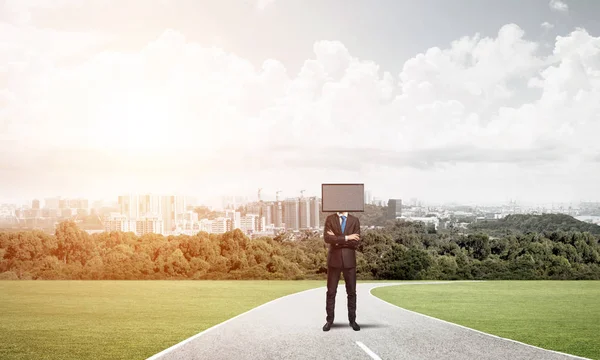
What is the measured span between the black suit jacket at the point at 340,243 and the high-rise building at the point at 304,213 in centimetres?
1819

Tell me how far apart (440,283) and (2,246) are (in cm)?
2402

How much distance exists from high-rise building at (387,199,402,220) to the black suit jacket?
2183 cm

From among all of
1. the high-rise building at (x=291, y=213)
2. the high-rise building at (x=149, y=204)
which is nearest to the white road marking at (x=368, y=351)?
the high-rise building at (x=291, y=213)

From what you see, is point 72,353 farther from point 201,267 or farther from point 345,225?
point 201,267

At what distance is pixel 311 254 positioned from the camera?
31.8 m

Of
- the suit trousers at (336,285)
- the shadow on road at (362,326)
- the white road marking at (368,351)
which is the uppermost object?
the suit trousers at (336,285)

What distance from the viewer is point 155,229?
34.8m

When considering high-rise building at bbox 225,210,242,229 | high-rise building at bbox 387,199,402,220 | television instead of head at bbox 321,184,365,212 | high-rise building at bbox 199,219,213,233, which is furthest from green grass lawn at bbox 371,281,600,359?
high-rise building at bbox 199,219,213,233

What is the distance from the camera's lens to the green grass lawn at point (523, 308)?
1238 cm

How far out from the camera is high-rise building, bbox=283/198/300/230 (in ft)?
99.9

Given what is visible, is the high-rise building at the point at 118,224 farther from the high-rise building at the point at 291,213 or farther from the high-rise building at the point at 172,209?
the high-rise building at the point at 291,213

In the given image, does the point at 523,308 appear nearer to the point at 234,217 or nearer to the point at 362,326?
the point at 362,326

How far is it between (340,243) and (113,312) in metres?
9.75

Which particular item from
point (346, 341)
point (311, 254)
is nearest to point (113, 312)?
point (346, 341)
